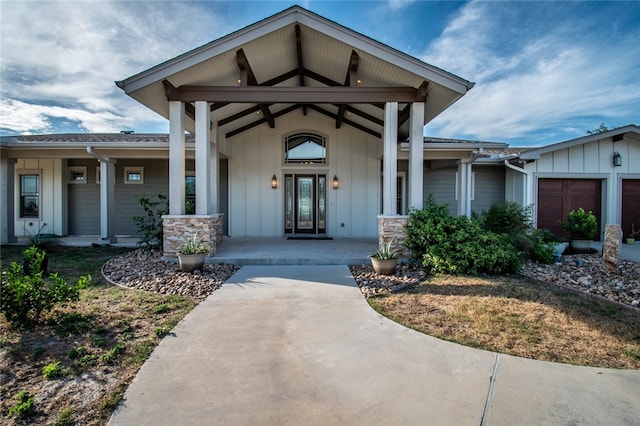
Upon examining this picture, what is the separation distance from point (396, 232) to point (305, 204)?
445cm

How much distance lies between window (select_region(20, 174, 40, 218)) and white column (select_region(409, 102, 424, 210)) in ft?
39.2

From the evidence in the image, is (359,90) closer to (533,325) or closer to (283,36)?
(283,36)

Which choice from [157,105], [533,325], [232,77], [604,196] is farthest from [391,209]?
[604,196]

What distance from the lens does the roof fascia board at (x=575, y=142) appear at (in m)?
9.06

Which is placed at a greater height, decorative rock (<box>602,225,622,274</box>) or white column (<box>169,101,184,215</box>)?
white column (<box>169,101,184,215</box>)

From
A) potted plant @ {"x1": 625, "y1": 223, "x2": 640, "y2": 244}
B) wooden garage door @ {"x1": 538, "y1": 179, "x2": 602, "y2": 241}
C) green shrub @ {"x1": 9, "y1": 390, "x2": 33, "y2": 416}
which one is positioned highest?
wooden garage door @ {"x1": 538, "y1": 179, "x2": 602, "y2": 241}

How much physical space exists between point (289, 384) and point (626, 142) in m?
12.2

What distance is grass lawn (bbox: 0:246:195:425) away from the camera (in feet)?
6.81

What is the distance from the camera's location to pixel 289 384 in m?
2.35

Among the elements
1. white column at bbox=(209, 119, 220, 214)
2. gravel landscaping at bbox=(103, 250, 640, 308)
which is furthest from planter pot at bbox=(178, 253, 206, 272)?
white column at bbox=(209, 119, 220, 214)

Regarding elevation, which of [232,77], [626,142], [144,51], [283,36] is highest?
[144,51]

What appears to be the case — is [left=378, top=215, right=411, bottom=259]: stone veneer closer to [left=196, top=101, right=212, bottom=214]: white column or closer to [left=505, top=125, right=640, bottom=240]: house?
[left=196, top=101, right=212, bottom=214]: white column

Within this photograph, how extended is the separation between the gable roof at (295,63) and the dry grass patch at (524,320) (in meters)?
3.85

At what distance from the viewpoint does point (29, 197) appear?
1084cm
